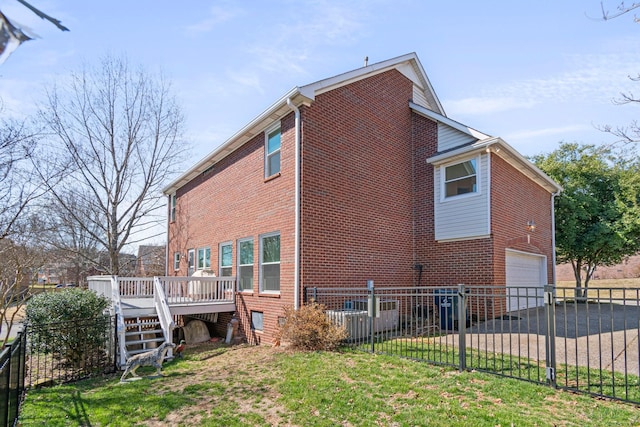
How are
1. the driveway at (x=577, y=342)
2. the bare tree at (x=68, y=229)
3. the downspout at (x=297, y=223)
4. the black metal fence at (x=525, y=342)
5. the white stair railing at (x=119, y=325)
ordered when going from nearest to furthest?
the black metal fence at (x=525, y=342)
the driveway at (x=577, y=342)
the white stair railing at (x=119, y=325)
the downspout at (x=297, y=223)
the bare tree at (x=68, y=229)

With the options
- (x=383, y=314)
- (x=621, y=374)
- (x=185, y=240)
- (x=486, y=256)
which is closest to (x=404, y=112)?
(x=486, y=256)

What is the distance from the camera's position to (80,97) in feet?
65.0

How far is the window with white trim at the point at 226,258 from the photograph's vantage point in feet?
42.7

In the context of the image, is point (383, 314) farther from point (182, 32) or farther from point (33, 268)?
point (33, 268)

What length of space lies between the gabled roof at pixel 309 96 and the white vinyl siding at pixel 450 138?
606 mm

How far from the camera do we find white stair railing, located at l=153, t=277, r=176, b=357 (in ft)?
30.7

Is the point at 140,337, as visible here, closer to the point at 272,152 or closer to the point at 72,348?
the point at 72,348

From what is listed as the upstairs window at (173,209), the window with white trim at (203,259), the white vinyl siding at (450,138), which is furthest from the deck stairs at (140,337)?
the white vinyl siding at (450,138)

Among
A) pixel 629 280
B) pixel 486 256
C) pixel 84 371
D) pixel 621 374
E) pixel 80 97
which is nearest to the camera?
pixel 621 374

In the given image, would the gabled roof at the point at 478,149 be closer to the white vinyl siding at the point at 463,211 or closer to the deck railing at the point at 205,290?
the white vinyl siding at the point at 463,211

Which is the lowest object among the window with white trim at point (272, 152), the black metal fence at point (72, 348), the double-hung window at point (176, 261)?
the black metal fence at point (72, 348)

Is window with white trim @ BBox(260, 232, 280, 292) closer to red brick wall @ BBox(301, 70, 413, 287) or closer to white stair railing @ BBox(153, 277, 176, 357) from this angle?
red brick wall @ BBox(301, 70, 413, 287)

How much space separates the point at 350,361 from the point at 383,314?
9.34 ft

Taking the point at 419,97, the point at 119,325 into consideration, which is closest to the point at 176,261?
the point at 119,325
